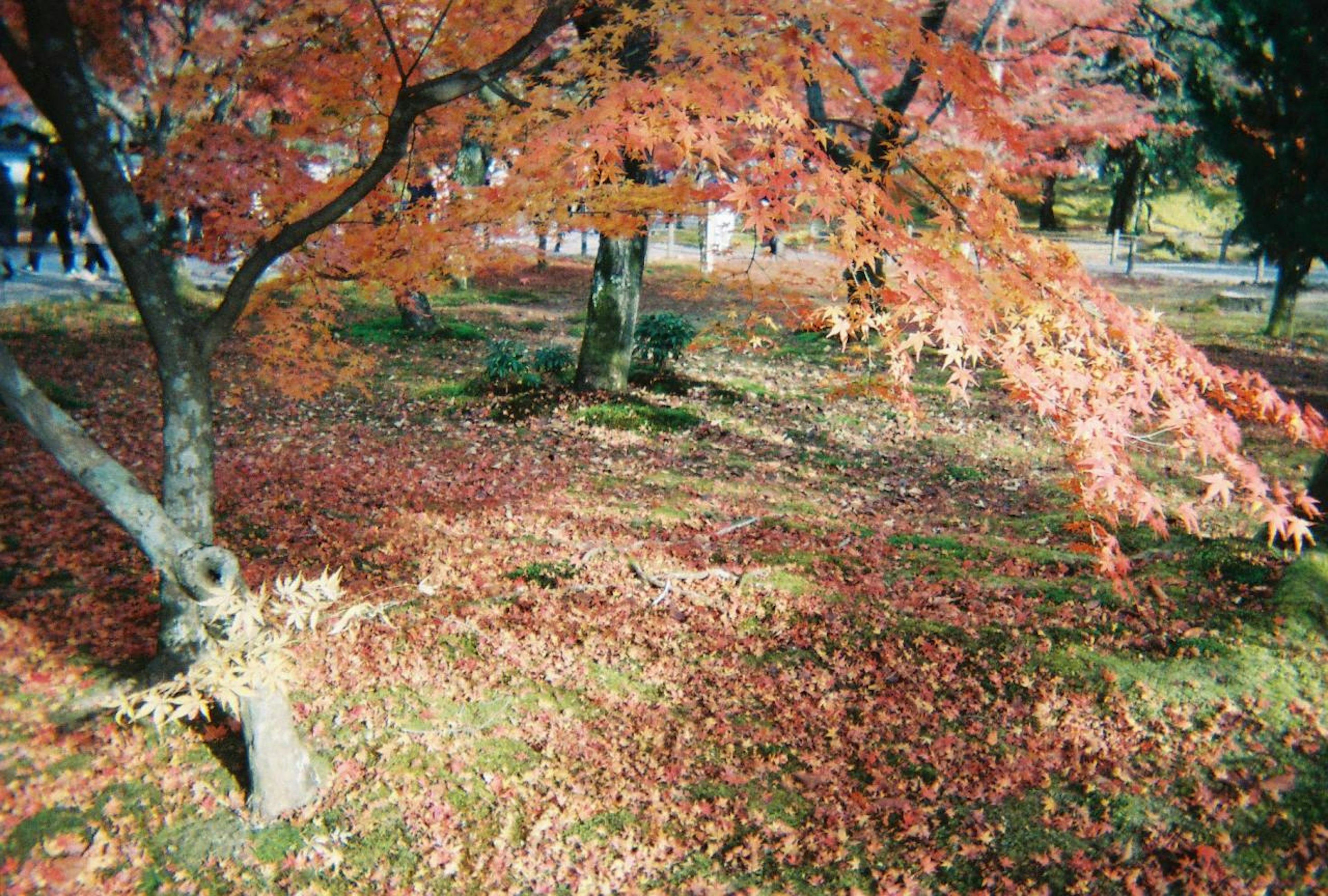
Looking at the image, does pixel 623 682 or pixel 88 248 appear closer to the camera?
pixel 623 682

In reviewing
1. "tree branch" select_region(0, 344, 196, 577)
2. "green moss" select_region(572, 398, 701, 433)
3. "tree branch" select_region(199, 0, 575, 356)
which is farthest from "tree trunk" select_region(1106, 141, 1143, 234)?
"tree branch" select_region(0, 344, 196, 577)

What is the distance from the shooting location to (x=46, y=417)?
4.13 m

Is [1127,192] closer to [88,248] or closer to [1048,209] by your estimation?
[1048,209]

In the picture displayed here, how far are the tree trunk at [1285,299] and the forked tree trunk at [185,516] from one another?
1859cm

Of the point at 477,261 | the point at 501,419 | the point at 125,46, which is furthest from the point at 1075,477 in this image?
the point at 125,46

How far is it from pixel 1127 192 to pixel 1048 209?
170 inches

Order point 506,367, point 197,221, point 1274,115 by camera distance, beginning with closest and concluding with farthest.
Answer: point 197,221
point 1274,115
point 506,367

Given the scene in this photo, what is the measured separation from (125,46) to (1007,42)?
19.0 meters

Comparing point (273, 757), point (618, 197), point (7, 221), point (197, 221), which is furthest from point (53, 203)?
point (273, 757)

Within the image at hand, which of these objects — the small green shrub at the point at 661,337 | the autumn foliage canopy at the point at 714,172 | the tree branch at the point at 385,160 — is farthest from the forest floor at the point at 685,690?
the small green shrub at the point at 661,337

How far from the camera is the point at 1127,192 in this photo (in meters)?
30.6

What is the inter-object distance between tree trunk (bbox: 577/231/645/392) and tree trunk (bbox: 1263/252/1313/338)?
1306cm

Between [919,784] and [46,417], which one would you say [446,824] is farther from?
[46,417]

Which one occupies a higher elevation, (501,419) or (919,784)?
(501,419)
